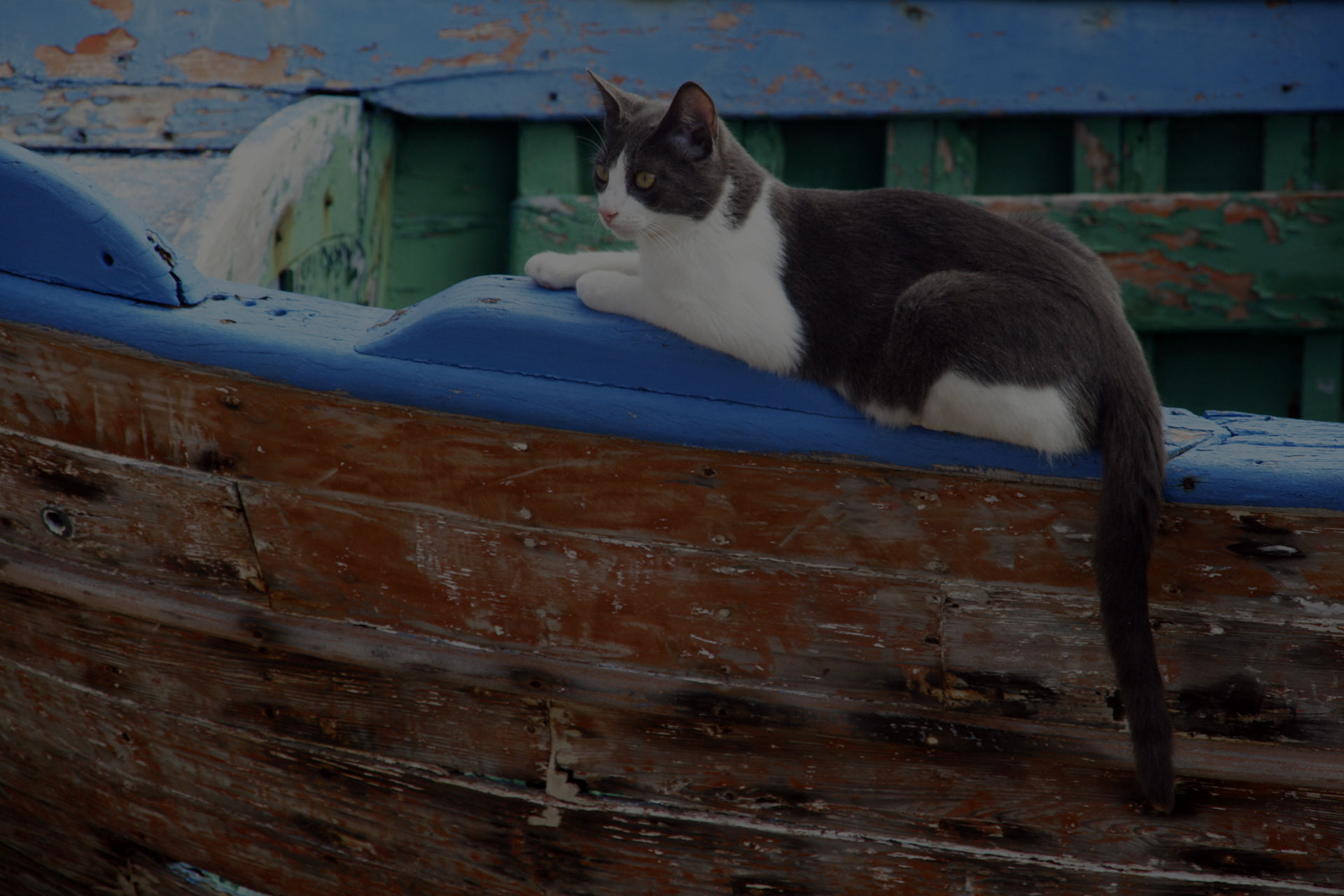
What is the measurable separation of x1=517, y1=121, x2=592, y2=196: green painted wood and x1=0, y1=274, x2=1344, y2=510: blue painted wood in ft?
4.64

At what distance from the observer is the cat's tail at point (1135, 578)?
1.19 metres

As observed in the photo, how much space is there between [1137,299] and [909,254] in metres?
1.34

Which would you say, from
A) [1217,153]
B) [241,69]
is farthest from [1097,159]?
[241,69]

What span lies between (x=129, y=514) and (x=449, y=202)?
1518 millimetres

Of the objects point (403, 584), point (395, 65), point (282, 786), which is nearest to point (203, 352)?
point (403, 584)

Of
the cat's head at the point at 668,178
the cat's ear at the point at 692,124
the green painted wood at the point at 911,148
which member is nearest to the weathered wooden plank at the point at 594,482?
the cat's head at the point at 668,178

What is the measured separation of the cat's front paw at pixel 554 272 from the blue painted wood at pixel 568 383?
118 millimetres

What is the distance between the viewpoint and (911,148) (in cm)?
267

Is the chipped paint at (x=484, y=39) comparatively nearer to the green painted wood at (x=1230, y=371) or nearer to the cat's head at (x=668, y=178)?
the cat's head at (x=668, y=178)

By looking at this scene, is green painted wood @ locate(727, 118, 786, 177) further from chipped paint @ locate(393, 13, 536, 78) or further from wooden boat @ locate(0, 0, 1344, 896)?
wooden boat @ locate(0, 0, 1344, 896)

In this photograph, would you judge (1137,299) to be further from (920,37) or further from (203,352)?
(203,352)

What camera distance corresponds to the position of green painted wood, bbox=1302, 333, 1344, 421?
8.34 ft

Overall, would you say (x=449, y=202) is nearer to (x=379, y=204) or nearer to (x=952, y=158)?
(x=379, y=204)

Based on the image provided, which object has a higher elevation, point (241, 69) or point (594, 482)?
point (241, 69)
